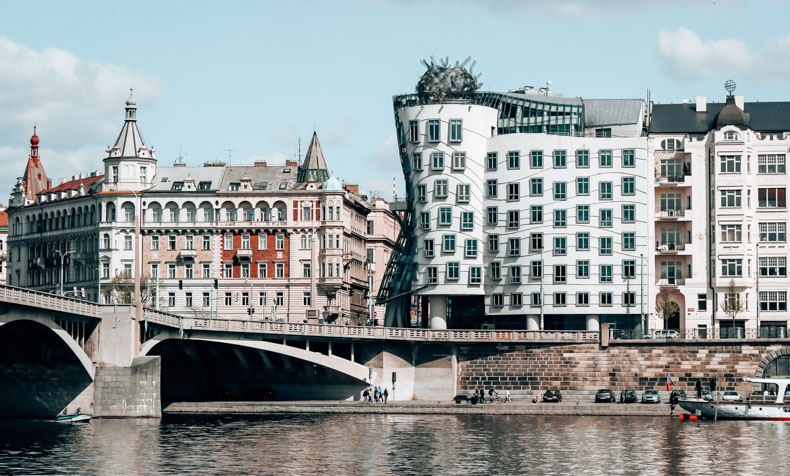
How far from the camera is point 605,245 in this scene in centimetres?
14275

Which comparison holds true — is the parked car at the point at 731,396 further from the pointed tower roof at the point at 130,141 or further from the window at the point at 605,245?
the pointed tower roof at the point at 130,141

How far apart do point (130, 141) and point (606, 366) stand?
6628 centimetres

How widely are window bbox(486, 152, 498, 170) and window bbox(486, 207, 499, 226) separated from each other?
4.07m

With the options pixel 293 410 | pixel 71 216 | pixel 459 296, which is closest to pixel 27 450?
pixel 293 410

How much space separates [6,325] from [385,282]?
5057 centimetres

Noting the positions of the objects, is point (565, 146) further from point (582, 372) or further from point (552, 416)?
point (552, 416)

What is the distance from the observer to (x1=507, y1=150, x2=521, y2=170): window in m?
145

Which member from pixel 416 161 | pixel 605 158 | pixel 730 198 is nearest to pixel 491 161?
pixel 416 161

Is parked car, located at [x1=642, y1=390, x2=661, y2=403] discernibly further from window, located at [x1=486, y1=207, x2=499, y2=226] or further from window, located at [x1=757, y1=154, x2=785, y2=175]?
window, located at [x1=757, y1=154, x2=785, y2=175]

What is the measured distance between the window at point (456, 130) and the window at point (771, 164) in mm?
28811

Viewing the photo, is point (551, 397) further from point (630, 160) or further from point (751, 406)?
point (630, 160)

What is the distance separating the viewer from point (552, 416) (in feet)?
397

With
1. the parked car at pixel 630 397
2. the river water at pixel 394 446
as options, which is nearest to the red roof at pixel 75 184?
the river water at pixel 394 446

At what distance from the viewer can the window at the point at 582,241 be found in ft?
469
